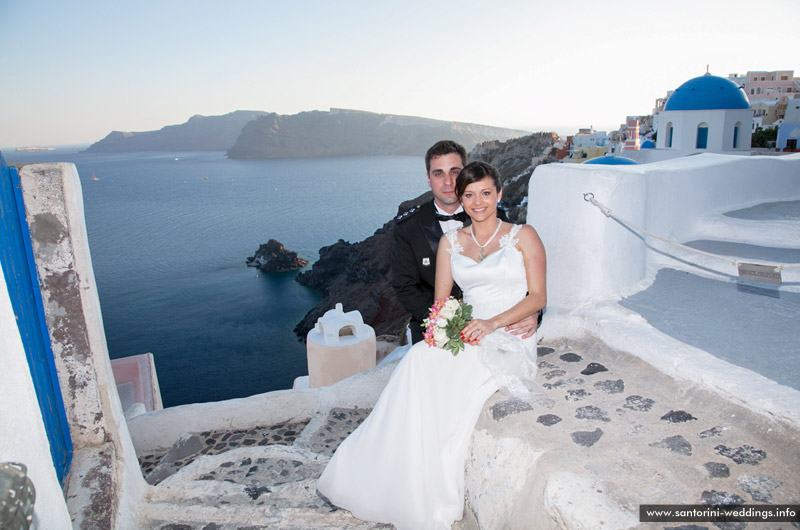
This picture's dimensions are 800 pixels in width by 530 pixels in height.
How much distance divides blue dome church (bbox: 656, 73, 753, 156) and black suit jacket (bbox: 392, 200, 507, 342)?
81.0ft

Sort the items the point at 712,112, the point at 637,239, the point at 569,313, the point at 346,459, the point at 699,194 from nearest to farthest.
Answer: the point at 346,459
the point at 569,313
the point at 637,239
the point at 699,194
the point at 712,112

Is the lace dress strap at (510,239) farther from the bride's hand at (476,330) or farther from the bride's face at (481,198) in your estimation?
the bride's hand at (476,330)

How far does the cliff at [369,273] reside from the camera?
3798 cm

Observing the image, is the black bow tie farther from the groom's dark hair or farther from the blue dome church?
the blue dome church

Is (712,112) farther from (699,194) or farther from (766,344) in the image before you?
(766,344)

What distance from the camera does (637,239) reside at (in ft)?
13.9

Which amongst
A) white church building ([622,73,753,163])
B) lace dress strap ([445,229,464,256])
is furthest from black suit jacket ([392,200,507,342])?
white church building ([622,73,753,163])

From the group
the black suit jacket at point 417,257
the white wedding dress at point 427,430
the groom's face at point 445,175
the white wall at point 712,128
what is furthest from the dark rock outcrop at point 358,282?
the white wedding dress at point 427,430

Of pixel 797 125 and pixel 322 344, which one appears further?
pixel 797 125

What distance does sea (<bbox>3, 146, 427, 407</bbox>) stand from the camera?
104 ft

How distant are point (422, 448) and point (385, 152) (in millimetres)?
191233

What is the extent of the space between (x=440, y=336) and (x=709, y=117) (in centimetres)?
2669

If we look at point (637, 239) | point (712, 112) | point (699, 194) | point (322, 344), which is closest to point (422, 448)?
point (637, 239)

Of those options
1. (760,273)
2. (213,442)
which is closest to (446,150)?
(760,273)
